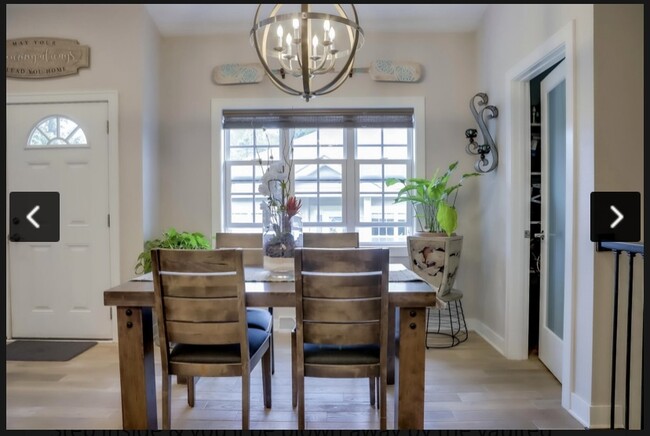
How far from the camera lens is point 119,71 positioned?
10.3 feet

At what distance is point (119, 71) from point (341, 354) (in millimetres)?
2928

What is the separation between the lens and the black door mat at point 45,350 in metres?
2.82

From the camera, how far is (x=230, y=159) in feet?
11.9

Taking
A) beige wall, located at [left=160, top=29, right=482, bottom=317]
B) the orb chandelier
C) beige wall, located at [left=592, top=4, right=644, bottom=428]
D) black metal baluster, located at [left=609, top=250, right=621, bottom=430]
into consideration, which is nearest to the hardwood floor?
black metal baluster, located at [left=609, top=250, right=621, bottom=430]

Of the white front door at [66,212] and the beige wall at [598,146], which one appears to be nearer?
the beige wall at [598,146]

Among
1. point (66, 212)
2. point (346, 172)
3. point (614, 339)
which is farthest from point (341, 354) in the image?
point (66, 212)

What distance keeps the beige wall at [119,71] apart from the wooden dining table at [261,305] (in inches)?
62.0

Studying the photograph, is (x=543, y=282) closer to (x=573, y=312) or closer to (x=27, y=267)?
(x=573, y=312)

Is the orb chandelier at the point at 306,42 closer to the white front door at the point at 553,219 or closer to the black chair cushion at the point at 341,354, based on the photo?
the black chair cushion at the point at 341,354

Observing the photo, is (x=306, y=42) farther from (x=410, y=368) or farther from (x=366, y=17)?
(x=366, y=17)

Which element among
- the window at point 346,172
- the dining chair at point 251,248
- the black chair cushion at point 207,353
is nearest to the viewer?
the black chair cushion at point 207,353

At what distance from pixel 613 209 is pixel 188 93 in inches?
131

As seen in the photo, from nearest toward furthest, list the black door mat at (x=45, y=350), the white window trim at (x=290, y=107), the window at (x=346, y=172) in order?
the black door mat at (x=45, y=350) → the white window trim at (x=290, y=107) → the window at (x=346, y=172)

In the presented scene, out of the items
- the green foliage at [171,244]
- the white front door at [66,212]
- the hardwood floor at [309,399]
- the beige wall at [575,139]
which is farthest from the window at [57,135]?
the beige wall at [575,139]
